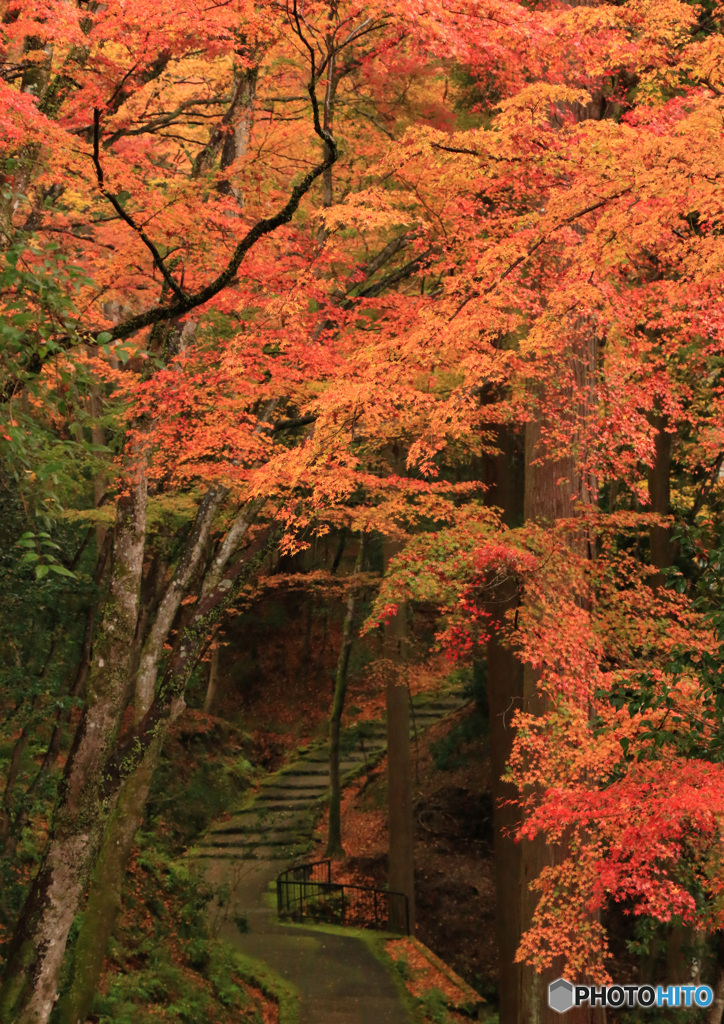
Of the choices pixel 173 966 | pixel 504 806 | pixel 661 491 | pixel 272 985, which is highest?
pixel 661 491

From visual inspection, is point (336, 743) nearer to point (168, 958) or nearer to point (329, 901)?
point (329, 901)

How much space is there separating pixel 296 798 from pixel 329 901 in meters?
5.21

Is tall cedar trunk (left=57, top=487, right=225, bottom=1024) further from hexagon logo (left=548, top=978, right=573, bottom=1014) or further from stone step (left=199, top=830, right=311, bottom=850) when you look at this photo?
stone step (left=199, top=830, right=311, bottom=850)

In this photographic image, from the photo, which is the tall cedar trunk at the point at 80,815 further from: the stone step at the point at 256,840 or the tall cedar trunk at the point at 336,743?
the stone step at the point at 256,840

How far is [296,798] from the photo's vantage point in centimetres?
2253

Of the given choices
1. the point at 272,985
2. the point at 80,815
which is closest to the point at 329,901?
the point at 272,985

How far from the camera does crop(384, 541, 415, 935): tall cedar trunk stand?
51.5 ft

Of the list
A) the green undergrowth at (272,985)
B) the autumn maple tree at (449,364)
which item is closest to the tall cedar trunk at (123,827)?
the autumn maple tree at (449,364)

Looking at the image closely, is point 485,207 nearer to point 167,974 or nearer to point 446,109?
point 446,109

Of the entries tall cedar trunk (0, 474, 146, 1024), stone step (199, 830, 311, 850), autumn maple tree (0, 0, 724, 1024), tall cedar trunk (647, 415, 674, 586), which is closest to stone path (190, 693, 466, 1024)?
stone step (199, 830, 311, 850)

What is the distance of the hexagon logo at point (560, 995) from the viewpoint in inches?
314

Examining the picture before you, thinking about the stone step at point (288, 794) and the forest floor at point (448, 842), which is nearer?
the forest floor at point (448, 842)

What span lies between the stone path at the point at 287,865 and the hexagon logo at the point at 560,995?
4.46m

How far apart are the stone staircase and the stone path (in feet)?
0.08
